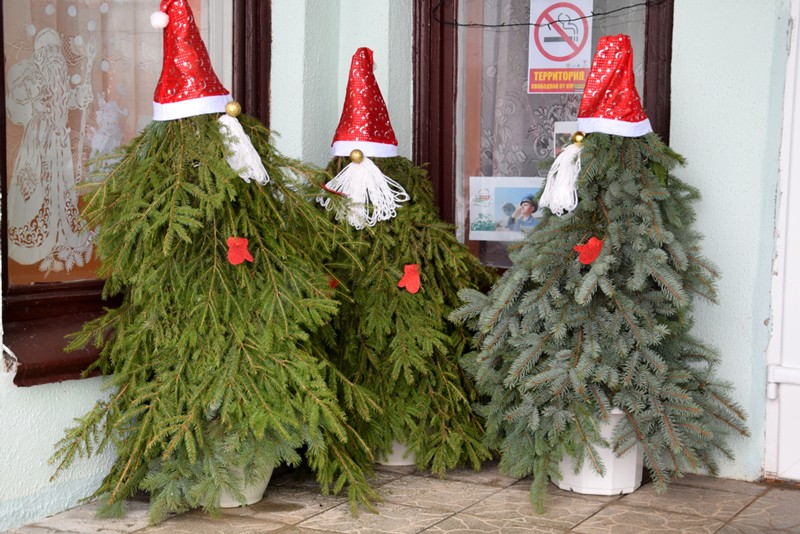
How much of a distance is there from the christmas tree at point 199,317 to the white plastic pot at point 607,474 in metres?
0.92

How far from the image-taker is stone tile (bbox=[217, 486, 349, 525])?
12.5 ft

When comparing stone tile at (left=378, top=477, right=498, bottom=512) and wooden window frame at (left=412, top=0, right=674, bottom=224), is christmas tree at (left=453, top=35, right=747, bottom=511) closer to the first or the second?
stone tile at (left=378, top=477, right=498, bottom=512)

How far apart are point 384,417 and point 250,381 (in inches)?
33.4

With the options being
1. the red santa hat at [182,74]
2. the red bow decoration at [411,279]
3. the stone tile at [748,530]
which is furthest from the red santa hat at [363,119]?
the stone tile at [748,530]

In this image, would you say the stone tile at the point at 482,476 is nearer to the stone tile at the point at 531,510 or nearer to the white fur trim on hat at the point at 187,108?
the stone tile at the point at 531,510

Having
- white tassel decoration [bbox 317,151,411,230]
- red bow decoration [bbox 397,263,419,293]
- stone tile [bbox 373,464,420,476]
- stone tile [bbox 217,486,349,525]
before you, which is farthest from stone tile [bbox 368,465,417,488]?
white tassel decoration [bbox 317,151,411,230]

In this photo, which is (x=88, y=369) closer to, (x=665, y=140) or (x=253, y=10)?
(x=253, y=10)

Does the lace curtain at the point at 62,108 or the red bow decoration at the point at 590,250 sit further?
the red bow decoration at the point at 590,250

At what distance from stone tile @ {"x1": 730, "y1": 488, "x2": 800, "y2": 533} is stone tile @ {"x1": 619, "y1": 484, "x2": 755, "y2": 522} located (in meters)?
0.05

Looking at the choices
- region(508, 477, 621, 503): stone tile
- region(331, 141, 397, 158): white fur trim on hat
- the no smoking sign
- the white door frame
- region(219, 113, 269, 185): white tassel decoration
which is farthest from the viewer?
the no smoking sign

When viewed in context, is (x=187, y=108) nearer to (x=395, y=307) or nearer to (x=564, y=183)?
(x=395, y=307)

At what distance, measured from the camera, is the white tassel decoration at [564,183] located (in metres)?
4.10

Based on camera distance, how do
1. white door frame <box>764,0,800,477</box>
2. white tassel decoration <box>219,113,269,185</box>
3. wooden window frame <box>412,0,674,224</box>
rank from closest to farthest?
white tassel decoration <box>219,113,269,185</box> → white door frame <box>764,0,800,477</box> → wooden window frame <box>412,0,674,224</box>

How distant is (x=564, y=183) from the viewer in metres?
4.12
